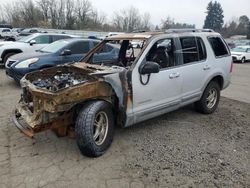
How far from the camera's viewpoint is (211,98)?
655 centimetres

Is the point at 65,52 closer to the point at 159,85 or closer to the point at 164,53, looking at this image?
the point at 164,53

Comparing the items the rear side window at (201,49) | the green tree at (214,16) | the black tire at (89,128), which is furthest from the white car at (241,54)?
the green tree at (214,16)

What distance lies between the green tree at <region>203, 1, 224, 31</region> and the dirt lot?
9263cm

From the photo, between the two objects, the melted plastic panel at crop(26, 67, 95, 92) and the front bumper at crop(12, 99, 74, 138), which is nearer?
the front bumper at crop(12, 99, 74, 138)

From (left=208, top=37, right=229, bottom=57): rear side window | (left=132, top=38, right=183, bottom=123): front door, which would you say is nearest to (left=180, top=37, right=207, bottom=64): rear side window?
(left=132, top=38, right=183, bottom=123): front door

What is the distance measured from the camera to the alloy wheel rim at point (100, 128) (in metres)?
4.25

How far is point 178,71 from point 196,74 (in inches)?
24.1

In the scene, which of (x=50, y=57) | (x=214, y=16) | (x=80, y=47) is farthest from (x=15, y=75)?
(x=214, y=16)

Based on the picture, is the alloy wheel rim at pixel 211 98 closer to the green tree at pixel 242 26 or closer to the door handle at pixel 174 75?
the door handle at pixel 174 75

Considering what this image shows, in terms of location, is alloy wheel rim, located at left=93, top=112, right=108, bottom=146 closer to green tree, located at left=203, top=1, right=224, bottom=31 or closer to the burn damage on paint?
the burn damage on paint

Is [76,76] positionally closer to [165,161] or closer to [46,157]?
[46,157]

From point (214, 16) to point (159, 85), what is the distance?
3797 inches

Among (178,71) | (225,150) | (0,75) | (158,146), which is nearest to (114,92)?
(158,146)

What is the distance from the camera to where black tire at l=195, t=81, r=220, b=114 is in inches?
245
